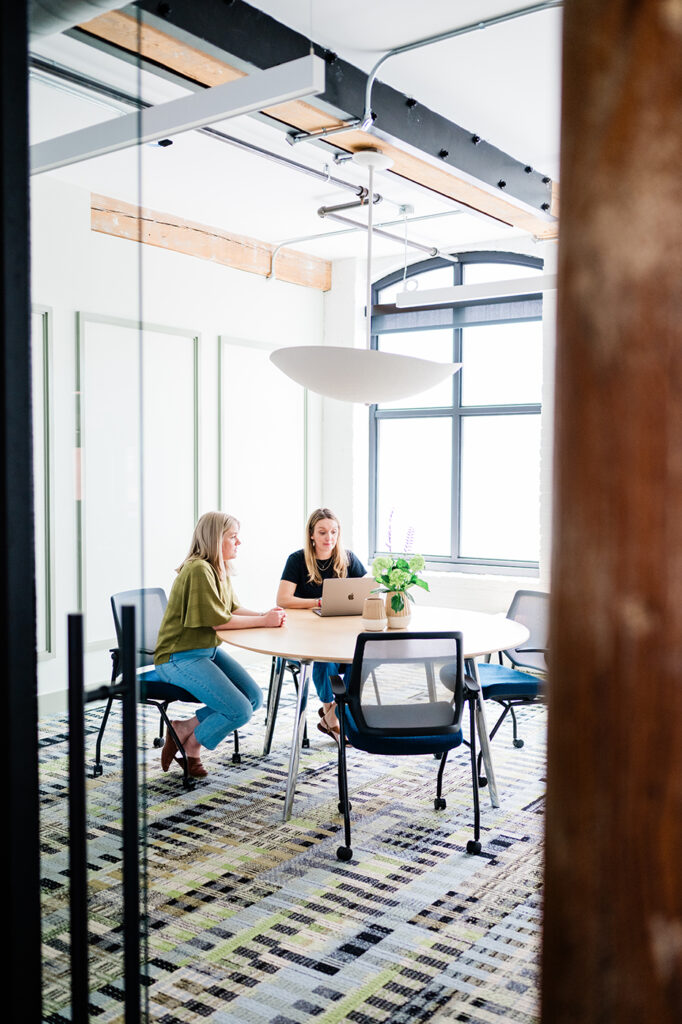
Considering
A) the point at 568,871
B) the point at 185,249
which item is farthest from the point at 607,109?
the point at 185,249

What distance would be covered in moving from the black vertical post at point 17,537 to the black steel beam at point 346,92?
0.31 metres

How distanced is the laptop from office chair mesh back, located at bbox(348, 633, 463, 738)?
0.99 m

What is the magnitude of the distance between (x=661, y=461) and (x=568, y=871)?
52 cm

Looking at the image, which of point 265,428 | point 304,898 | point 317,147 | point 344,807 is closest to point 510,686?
point 344,807

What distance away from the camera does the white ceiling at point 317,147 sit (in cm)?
176

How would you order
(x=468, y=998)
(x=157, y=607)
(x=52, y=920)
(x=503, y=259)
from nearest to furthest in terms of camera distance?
(x=52, y=920) → (x=468, y=998) → (x=157, y=607) → (x=503, y=259)

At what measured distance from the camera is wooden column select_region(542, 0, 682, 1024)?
3.43 feet

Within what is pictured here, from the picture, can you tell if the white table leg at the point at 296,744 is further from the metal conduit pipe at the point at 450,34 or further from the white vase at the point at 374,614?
the metal conduit pipe at the point at 450,34

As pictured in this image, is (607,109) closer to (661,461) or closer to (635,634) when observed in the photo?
(661,461)

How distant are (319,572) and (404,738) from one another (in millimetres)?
1701

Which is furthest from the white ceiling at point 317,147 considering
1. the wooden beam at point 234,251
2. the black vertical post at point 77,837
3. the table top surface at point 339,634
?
the table top surface at point 339,634

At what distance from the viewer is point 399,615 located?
4.37 meters

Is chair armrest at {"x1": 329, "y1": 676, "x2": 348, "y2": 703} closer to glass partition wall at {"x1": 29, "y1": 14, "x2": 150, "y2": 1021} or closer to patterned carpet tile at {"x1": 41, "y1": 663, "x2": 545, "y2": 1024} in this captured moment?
patterned carpet tile at {"x1": 41, "y1": 663, "x2": 545, "y2": 1024}

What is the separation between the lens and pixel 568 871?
111 cm
